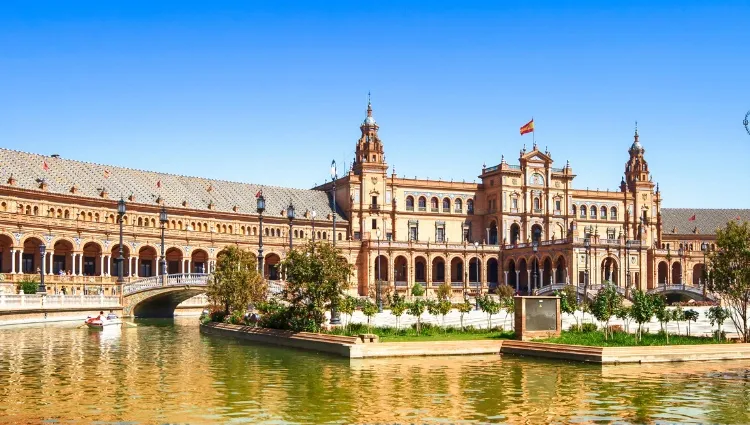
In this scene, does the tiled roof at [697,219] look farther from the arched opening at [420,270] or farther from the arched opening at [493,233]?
the arched opening at [420,270]

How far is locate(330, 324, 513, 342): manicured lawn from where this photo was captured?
1430 inches

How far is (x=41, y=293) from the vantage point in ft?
188

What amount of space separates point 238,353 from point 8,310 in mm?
24328

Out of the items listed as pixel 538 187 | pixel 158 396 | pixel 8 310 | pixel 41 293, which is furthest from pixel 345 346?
pixel 538 187

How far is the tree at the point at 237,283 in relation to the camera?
48625 millimetres

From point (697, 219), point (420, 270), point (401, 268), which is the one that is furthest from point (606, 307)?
point (697, 219)

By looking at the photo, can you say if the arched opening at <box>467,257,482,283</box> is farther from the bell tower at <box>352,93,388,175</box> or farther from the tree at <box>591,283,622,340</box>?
the tree at <box>591,283,622,340</box>

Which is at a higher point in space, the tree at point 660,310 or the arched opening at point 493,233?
the arched opening at point 493,233

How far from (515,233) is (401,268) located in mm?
16212

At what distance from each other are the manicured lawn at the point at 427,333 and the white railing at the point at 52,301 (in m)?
24.9

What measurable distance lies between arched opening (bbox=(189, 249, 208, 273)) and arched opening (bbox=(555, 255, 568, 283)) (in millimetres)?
40886

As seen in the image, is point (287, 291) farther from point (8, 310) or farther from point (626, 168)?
point (626, 168)

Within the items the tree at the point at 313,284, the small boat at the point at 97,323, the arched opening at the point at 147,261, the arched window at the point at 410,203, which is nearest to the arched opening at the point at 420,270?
the arched window at the point at 410,203

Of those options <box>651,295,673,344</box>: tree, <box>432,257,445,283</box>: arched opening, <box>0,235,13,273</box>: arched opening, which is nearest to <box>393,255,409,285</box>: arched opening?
<box>432,257,445,283</box>: arched opening
